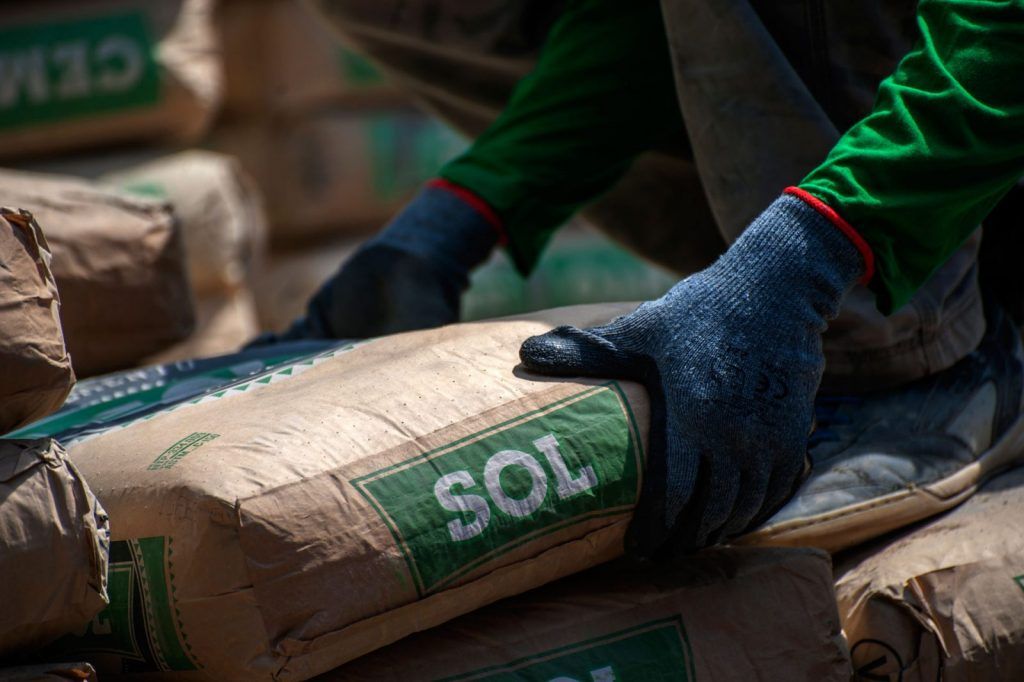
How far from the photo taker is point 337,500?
67cm

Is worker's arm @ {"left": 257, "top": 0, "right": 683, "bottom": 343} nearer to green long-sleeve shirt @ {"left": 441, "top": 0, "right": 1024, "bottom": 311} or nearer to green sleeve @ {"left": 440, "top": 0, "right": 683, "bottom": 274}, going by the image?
green sleeve @ {"left": 440, "top": 0, "right": 683, "bottom": 274}

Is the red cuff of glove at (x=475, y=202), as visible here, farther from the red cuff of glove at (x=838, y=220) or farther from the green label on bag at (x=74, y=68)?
the green label on bag at (x=74, y=68)

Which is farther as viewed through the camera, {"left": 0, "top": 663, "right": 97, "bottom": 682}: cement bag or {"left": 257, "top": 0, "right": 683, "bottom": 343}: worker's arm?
{"left": 257, "top": 0, "right": 683, "bottom": 343}: worker's arm

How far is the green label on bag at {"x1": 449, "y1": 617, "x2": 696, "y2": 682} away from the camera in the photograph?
752 mm

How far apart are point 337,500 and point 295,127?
7.54 ft

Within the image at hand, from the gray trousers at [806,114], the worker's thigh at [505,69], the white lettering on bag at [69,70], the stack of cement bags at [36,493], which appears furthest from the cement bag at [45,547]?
the white lettering on bag at [69,70]

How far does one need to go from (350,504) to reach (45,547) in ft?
0.51

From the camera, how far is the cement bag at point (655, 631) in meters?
0.75

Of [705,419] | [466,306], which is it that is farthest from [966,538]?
[466,306]

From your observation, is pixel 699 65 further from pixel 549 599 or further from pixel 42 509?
pixel 42 509

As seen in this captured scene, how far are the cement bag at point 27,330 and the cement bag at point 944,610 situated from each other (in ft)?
1.73

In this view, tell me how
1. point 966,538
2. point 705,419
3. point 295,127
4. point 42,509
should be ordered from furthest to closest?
point 295,127, point 966,538, point 705,419, point 42,509

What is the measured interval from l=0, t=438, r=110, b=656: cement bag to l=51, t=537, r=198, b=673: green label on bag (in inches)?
1.1

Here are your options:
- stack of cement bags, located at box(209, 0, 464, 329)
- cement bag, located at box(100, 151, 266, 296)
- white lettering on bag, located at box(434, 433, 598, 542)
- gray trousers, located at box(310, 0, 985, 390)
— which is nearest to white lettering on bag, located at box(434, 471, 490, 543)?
white lettering on bag, located at box(434, 433, 598, 542)
